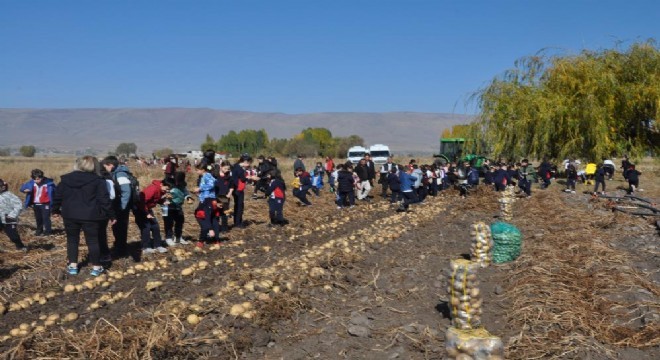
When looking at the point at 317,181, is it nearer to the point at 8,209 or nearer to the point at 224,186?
the point at 224,186

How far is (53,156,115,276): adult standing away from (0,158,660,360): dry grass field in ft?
1.47

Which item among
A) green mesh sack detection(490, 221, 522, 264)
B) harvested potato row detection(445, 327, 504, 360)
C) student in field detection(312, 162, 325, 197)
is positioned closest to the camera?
harvested potato row detection(445, 327, 504, 360)

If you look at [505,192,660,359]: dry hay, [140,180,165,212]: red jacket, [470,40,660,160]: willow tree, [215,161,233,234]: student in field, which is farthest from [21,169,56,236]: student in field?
[470,40,660,160]: willow tree

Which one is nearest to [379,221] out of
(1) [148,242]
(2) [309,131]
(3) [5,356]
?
(1) [148,242]

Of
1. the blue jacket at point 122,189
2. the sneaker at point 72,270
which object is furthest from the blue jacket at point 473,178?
the sneaker at point 72,270

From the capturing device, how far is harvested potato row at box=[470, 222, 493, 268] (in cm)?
876

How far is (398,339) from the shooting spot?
558 centimetres

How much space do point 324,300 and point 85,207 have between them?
12.9 ft

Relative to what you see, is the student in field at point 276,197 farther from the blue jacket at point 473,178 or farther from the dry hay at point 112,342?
the blue jacket at point 473,178

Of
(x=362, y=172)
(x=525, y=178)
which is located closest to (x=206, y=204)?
(x=362, y=172)

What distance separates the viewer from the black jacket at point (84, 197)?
7848mm

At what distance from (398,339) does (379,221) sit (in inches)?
326

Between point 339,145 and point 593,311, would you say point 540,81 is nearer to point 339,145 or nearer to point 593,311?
point 593,311

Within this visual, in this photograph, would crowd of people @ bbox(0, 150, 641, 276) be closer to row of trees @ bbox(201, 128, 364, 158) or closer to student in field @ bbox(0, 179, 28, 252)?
student in field @ bbox(0, 179, 28, 252)
